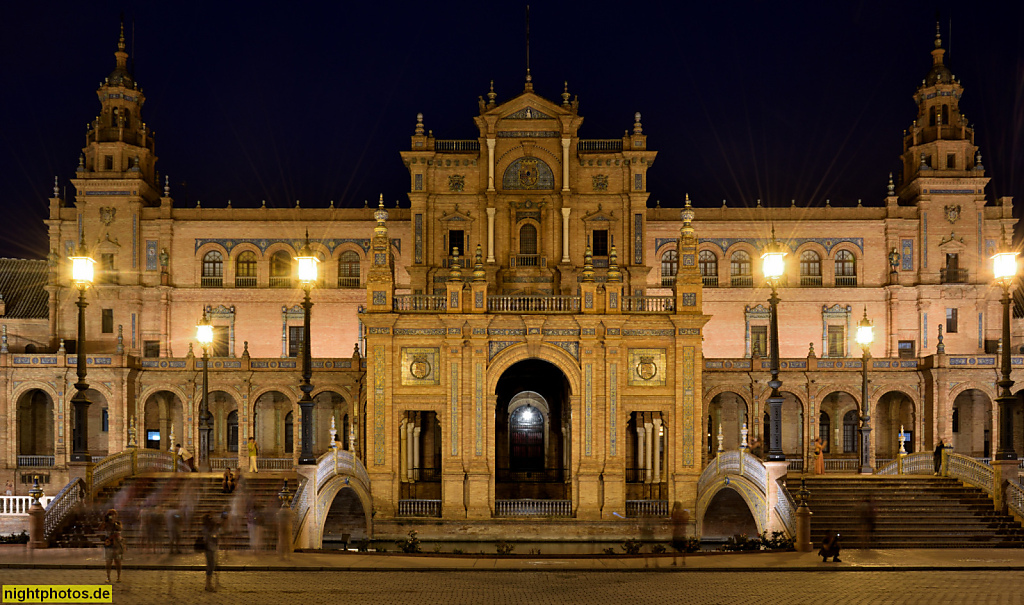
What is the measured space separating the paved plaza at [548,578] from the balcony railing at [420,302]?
518 inches

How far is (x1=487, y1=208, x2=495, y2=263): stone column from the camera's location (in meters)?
48.5

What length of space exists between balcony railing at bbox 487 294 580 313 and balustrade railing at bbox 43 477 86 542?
15161 millimetres

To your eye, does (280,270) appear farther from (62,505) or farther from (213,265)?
(62,505)

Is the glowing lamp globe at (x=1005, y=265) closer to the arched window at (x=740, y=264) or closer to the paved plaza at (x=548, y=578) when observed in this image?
the paved plaza at (x=548, y=578)

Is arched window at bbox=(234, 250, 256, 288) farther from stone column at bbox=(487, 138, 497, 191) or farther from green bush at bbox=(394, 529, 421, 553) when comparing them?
green bush at bbox=(394, 529, 421, 553)

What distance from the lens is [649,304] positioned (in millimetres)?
35625

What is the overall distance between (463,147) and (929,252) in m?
27.6

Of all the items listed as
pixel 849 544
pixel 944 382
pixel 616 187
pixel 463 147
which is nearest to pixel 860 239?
pixel 944 382

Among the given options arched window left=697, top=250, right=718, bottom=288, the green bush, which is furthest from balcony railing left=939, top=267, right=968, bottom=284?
the green bush

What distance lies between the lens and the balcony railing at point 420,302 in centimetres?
3491

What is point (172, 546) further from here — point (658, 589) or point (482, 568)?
point (658, 589)

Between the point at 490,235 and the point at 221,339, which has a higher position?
the point at 490,235

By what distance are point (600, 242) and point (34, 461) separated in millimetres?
31416

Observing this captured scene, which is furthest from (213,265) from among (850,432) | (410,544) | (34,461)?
(850,432)
